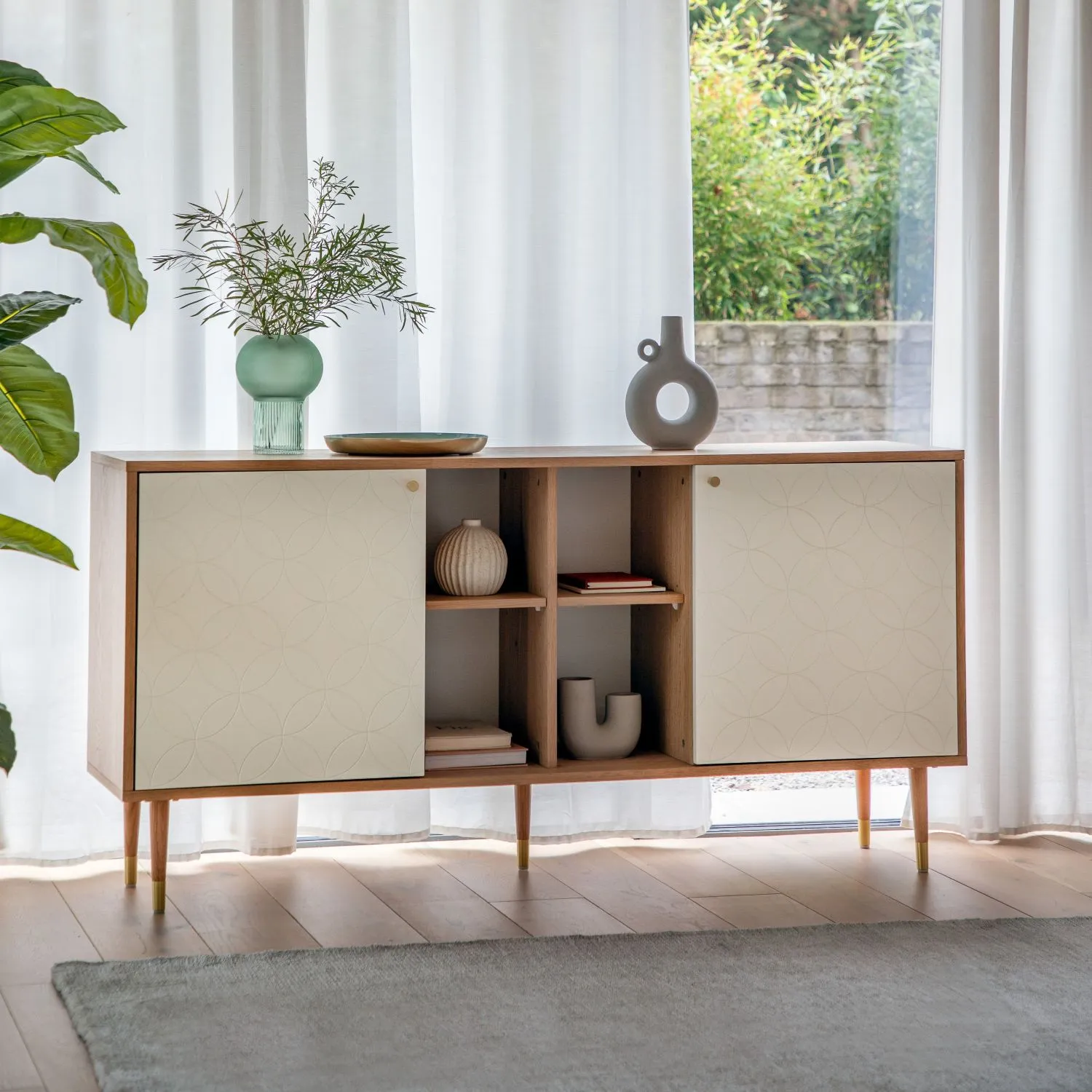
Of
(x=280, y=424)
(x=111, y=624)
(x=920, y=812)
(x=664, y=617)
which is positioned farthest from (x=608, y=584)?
(x=111, y=624)

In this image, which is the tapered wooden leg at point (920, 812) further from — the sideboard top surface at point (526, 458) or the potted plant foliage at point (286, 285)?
the potted plant foliage at point (286, 285)

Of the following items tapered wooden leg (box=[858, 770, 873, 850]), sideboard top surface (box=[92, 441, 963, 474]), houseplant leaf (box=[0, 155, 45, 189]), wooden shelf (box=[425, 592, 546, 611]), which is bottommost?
tapered wooden leg (box=[858, 770, 873, 850])

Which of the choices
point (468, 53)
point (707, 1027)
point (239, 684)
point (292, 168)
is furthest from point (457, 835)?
point (468, 53)

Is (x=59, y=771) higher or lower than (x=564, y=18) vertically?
lower

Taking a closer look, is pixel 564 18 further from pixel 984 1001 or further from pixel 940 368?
pixel 984 1001

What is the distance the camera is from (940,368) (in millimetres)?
3299

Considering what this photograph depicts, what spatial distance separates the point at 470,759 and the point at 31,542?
35.1 inches

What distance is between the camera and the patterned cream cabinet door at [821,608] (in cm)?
281

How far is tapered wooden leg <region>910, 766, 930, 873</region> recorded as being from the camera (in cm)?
301

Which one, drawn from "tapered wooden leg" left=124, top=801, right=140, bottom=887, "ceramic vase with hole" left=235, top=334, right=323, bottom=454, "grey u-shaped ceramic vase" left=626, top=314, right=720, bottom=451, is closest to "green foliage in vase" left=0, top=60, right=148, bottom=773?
"ceramic vase with hole" left=235, top=334, right=323, bottom=454

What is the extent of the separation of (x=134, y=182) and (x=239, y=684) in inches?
40.1

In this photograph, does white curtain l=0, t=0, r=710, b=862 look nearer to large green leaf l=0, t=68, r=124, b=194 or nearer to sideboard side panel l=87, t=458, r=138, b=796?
sideboard side panel l=87, t=458, r=138, b=796

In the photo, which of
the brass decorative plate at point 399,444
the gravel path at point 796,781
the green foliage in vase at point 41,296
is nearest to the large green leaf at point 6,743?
the green foliage in vase at point 41,296

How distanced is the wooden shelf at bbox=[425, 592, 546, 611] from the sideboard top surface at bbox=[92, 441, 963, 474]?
241mm
